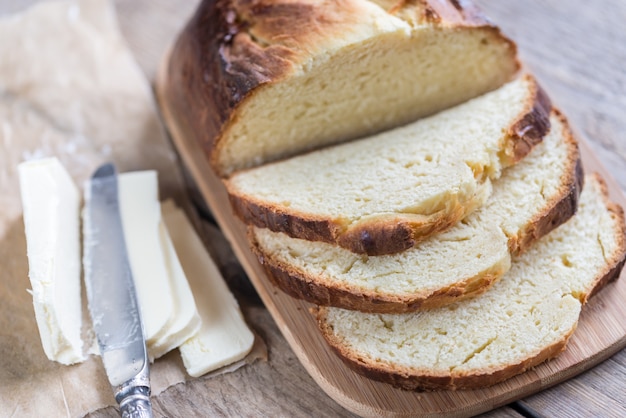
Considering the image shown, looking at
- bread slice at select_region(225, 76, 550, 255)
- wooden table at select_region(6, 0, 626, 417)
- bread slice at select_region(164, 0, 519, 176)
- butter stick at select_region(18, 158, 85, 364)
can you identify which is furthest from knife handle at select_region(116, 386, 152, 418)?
bread slice at select_region(164, 0, 519, 176)

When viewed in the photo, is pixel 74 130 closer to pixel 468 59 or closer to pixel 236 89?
pixel 236 89

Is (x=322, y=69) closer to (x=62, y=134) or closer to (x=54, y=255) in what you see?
(x=54, y=255)

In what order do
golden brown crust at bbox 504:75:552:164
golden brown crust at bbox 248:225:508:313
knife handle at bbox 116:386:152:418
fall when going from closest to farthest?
knife handle at bbox 116:386:152:418 < golden brown crust at bbox 248:225:508:313 < golden brown crust at bbox 504:75:552:164

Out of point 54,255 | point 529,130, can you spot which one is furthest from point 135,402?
point 529,130

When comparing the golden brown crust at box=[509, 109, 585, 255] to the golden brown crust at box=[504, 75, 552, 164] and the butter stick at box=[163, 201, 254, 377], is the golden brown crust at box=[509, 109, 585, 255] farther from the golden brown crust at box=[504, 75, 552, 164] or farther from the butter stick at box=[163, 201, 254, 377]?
the butter stick at box=[163, 201, 254, 377]

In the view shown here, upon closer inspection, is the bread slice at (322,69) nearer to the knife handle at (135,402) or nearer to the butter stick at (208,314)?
the butter stick at (208,314)

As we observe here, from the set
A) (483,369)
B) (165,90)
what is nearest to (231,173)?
(165,90)
